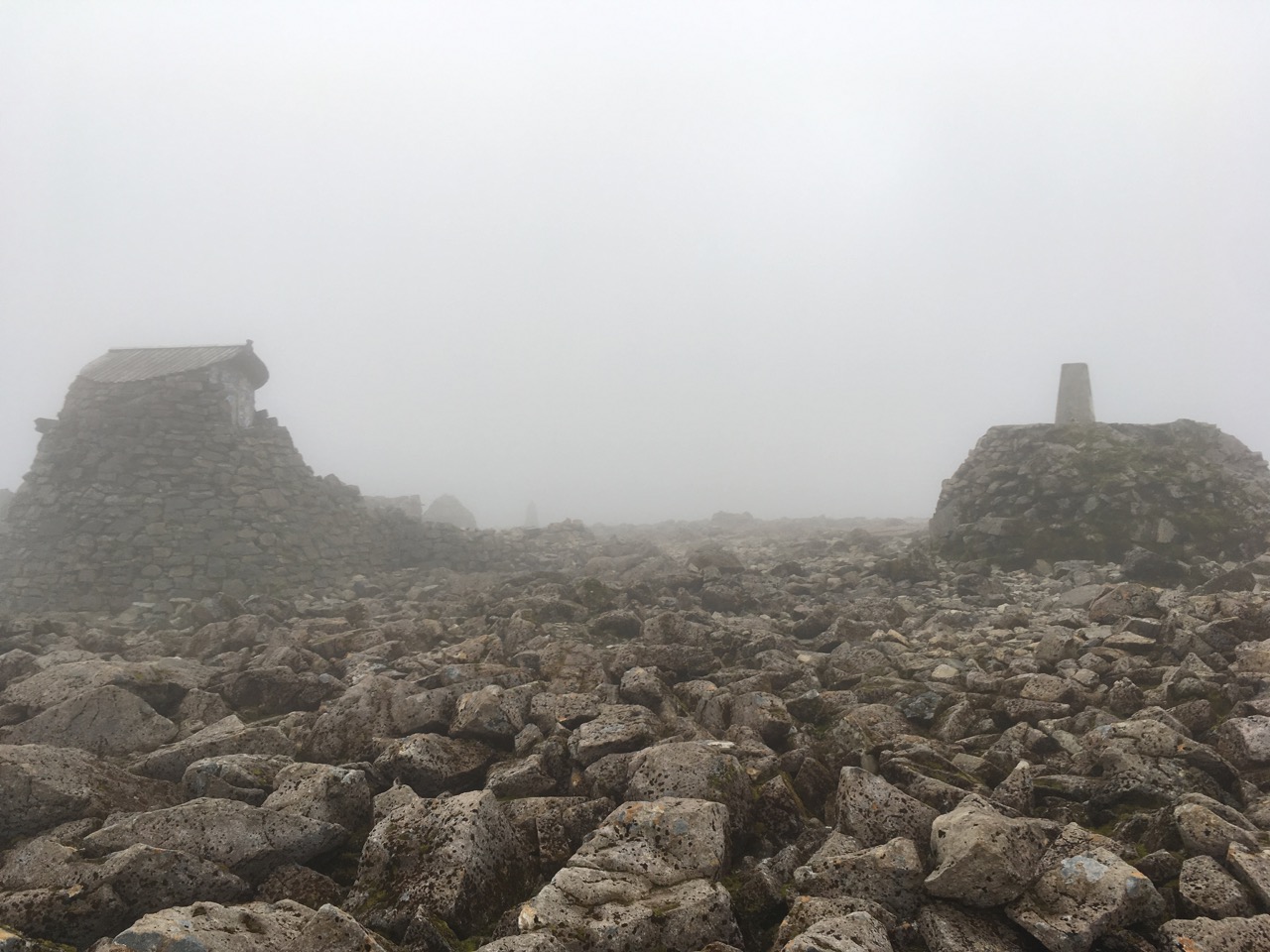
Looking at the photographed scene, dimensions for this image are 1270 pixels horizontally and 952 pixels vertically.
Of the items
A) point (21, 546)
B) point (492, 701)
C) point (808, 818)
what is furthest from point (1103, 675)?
point (21, 546)

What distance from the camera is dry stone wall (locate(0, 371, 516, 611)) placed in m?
15.3

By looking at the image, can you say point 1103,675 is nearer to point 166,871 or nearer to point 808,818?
point 808,818

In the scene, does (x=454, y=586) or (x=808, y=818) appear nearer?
(x=808, y=818)

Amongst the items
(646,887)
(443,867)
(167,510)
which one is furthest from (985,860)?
(167,510)

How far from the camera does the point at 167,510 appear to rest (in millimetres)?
16250

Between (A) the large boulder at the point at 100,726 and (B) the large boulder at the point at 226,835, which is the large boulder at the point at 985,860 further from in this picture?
(A) the large boulder at the point at 100,726

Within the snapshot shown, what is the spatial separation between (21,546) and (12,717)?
39.8ft

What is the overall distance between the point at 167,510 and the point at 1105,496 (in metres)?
20.9

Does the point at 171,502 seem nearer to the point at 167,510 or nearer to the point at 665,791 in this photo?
the point at 167,510

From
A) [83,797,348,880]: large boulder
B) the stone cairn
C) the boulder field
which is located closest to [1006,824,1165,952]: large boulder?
the boulder field

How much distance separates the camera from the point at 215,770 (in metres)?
5.08

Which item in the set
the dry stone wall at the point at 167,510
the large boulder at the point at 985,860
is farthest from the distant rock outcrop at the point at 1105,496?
the dry stone wall at the point at 167,510

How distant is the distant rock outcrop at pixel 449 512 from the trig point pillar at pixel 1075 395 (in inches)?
1132

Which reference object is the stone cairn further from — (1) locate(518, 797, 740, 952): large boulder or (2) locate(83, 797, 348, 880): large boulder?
(2) locate(83, 797, 348, 880): large boulder
